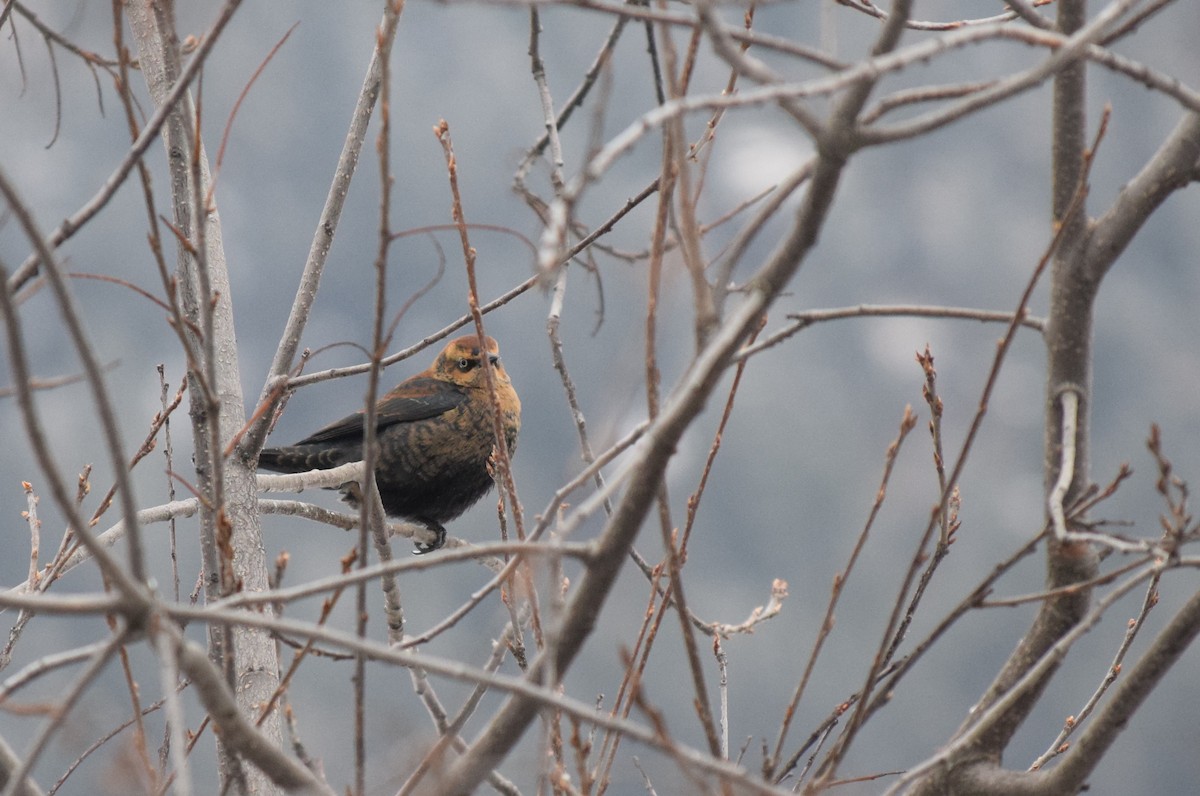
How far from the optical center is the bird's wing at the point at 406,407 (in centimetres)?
489

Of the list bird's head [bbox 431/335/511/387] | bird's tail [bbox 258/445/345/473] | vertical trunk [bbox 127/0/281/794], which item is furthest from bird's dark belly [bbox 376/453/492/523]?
vertical trunk [bbox 127/0/281/794]

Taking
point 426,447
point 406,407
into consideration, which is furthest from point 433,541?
point 406,407

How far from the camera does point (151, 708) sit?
272 cm

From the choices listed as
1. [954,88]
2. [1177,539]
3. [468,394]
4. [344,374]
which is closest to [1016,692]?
[1177,539]

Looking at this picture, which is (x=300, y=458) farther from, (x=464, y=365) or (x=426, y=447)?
(x=464, y=365)

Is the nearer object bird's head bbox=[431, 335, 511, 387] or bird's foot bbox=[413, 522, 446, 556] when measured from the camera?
bird's foot bbox=[413, 522, 446, 556]

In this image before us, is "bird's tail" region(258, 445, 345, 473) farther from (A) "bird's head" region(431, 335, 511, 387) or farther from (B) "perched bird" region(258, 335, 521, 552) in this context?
(A) "bird's head" region(431, 335, 511, 387)

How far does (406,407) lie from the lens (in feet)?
16.9

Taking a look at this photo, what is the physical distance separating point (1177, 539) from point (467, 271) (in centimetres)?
115

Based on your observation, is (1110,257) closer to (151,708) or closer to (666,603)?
(666,603)

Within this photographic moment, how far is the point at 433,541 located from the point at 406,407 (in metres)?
0.61

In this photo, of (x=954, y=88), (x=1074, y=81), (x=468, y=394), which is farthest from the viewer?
(x=468, y=394)

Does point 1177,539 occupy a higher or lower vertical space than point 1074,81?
lower

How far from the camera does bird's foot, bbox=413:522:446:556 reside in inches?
201
